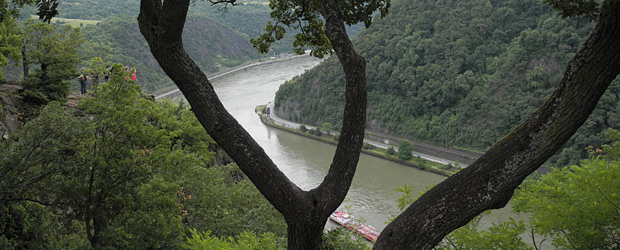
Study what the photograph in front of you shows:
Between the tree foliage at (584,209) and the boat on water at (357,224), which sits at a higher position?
the tree foliage at (584,209)

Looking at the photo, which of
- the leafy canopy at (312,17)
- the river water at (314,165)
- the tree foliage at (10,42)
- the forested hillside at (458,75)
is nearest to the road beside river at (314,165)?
the river water at (314,165)

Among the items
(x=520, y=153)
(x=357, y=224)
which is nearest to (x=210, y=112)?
(x=520, y=153)

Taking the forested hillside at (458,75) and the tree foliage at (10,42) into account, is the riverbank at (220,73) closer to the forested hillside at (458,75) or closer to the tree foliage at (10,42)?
the forested hillside at (458,75)

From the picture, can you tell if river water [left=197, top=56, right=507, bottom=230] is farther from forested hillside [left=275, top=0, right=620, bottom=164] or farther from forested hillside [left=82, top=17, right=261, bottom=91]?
forested hillside [left=82, top=17, right=261, bottom=91]

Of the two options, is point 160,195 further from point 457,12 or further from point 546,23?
point 457,12

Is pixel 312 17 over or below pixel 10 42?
over

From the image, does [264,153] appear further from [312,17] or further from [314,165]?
[314,165]
